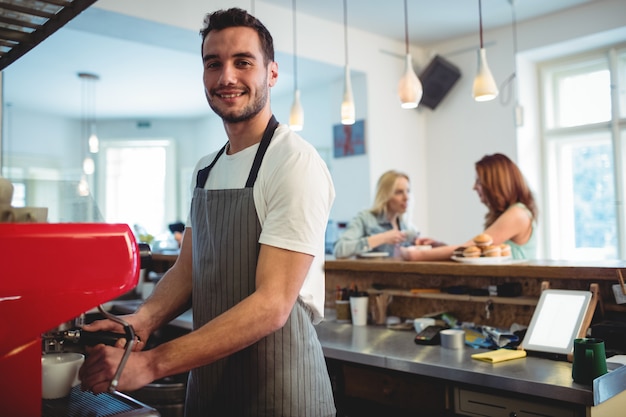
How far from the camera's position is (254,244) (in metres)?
1.41

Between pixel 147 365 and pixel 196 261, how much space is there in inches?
19.4

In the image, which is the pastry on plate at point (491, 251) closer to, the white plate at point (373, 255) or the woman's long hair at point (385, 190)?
the white plate at point (373, 255)

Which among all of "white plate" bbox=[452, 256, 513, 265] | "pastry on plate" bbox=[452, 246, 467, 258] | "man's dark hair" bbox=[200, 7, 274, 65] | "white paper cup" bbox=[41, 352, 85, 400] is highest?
"man's dark hair" bbox=[200, 7, 274, 65]

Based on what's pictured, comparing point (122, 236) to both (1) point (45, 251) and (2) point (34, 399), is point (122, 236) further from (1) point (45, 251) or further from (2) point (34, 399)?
(2) point (34, 399)

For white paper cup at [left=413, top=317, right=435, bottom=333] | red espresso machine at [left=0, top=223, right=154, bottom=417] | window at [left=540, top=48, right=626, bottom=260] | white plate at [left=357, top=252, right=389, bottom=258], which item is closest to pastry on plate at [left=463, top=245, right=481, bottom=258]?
white paper cup at [left=413, top=317, right=435, bottom=333]

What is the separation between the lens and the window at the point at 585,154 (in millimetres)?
5230

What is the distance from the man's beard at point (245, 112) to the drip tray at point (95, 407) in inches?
26.8

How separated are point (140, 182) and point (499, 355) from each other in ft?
27.2

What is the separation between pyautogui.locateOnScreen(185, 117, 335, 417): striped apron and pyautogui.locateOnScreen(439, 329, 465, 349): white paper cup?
0.92 metres

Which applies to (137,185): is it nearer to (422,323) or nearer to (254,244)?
→ (422,323)

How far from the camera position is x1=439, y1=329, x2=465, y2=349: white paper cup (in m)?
2.29

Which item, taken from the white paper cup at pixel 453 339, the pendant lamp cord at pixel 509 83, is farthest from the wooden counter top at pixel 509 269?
the pendant lamp cord at pixel 509 83

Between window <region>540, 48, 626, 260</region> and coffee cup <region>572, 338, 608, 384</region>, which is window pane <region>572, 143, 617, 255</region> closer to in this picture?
window <region>540, 48, 626, 260</region>

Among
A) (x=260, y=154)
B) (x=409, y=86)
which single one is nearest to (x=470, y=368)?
(x=260, y=154)
